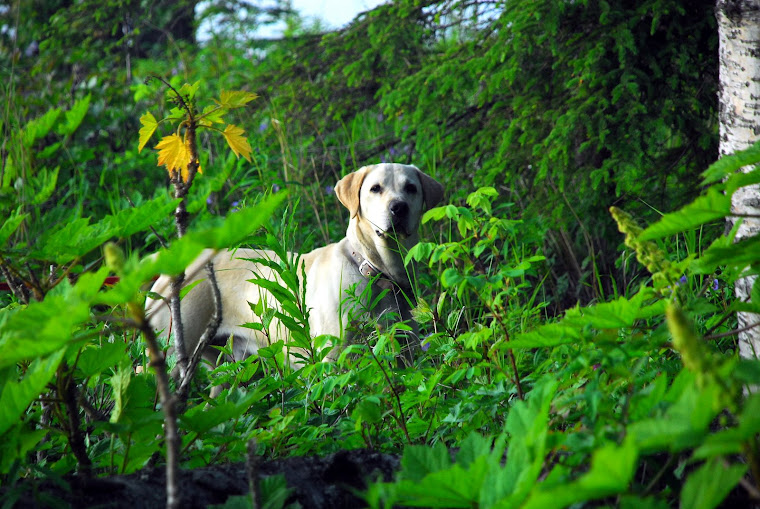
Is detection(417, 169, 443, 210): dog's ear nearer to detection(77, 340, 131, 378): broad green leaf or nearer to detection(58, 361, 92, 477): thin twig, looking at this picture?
detection(77, 340, 131, 378): broad green leaf

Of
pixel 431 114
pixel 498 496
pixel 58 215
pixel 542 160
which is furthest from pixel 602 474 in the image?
pixel 58 215

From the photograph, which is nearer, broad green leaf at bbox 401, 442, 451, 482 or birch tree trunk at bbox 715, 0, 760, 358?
broad green leaf at bbox 401, 442, 451, 482

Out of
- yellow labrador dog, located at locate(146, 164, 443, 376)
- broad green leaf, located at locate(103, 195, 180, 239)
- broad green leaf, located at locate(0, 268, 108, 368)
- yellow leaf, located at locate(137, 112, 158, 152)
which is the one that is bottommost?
yellow labrador dog, located at locate(146, 164, 443, 376)

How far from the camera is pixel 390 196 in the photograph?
373 cm

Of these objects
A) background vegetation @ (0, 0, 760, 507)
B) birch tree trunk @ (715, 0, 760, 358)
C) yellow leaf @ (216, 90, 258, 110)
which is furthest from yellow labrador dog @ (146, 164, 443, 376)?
yellow leaf @ (216, 90, 258, 110)

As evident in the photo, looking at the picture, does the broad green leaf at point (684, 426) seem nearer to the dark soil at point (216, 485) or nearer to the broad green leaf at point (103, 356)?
the dark soil at point (216, 485)

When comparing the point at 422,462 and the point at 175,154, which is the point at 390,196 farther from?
the point at 422,462

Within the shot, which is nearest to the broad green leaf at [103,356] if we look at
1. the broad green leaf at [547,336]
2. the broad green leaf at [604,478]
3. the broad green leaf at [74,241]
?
the broad green leaf at [74,241]

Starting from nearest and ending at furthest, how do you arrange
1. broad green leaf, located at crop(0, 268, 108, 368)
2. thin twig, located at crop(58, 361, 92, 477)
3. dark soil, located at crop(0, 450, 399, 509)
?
broad green leaf, located at crop(0, 268, 108, 368)
dark soil, located at crop(0, 450, 399, 509)
thin twig, located at crop(58, 361, 92, 477)

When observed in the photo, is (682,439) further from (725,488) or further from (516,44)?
(516,44)

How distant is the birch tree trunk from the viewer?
5.98 ft

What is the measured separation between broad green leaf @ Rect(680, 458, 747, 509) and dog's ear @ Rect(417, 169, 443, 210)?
3235mm

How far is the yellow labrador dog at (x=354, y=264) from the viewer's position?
360 cm

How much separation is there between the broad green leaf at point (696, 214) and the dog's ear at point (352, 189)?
9.68 feet
